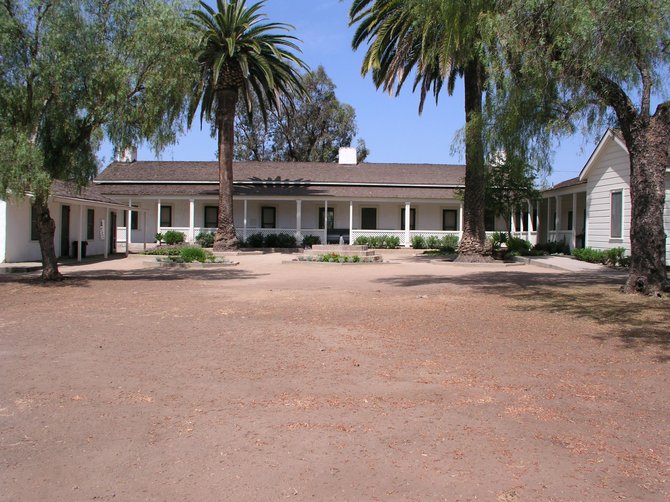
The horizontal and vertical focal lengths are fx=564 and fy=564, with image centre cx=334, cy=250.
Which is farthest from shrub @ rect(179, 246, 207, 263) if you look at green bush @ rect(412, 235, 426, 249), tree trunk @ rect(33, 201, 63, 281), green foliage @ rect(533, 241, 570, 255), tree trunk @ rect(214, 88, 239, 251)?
green foliage @ rect(533, 241, 570, 255)

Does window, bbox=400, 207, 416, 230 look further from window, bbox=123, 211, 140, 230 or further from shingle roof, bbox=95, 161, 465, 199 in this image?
window, bbox=123, 211, 140, 230

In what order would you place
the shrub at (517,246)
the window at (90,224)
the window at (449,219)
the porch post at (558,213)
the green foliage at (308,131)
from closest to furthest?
the window at (90,224)
the shrub at (517,246)
the porch post at (558,213)
the window at (449,219)
the green foliage at (308,131)

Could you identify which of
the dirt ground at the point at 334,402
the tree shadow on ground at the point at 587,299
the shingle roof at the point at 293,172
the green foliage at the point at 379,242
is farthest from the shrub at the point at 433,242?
the dirt ground at the point at 334,402

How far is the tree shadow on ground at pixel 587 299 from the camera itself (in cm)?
859

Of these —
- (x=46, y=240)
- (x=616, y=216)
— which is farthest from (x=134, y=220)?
(x=616, y=216)

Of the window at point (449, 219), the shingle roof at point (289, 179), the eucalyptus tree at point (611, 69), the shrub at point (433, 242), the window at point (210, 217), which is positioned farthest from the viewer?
the window at point (449, 219)

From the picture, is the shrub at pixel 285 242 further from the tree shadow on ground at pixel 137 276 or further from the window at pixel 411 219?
the tree shadow on ground at pixel 137 276

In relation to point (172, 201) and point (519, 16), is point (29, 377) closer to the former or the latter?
point (519, 16)

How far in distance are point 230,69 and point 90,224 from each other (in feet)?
33.8

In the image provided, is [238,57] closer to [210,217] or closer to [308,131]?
[210,217]

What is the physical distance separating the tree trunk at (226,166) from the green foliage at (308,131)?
24.9 metres

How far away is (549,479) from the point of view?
3.77m

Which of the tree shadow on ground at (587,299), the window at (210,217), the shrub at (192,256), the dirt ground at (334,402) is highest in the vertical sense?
the window at (210,217)

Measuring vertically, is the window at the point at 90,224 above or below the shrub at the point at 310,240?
above
